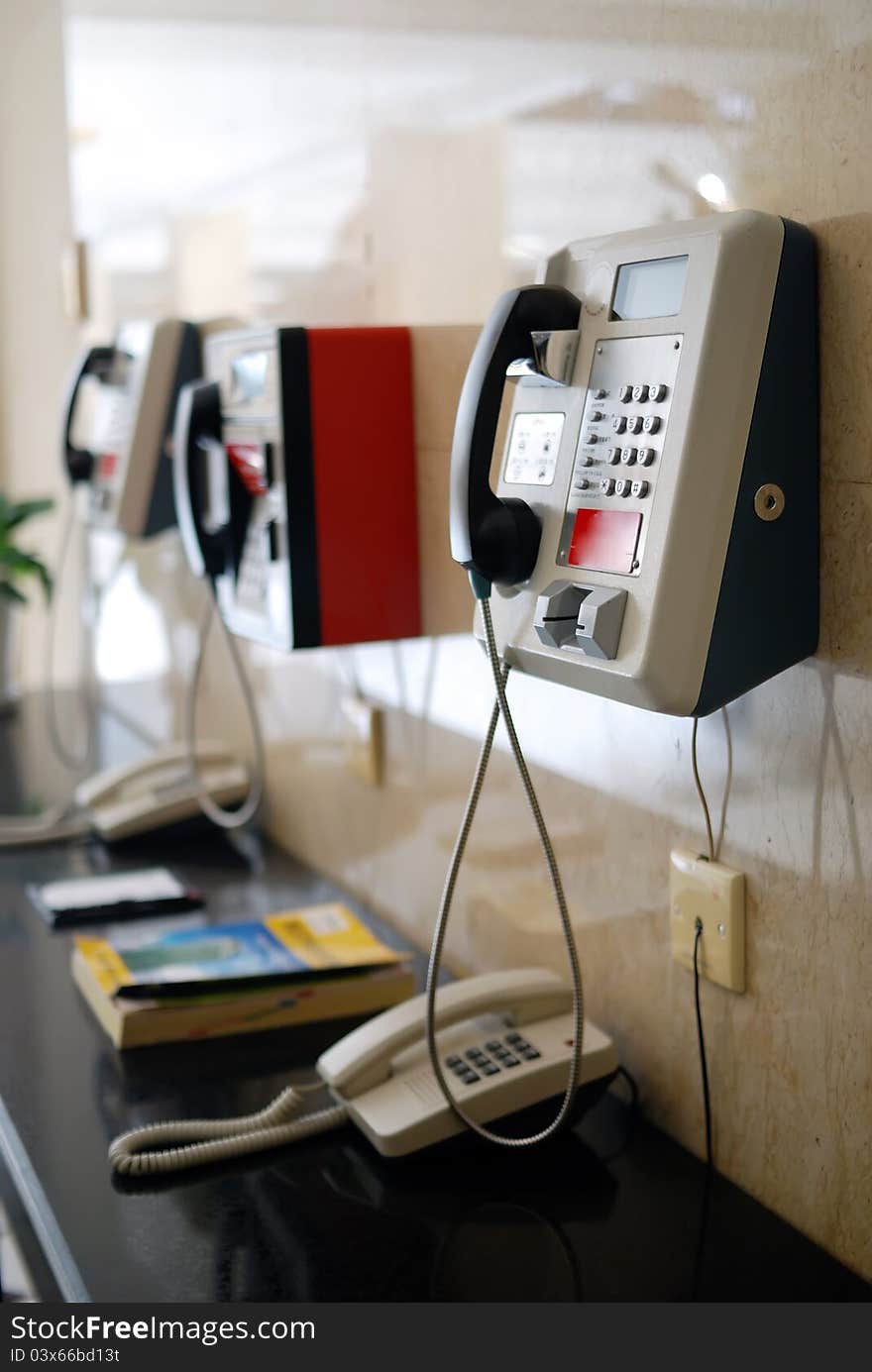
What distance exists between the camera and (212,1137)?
110 centimetres

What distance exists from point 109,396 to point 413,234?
695 mm

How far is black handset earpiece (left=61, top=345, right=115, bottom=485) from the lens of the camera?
6.24ft

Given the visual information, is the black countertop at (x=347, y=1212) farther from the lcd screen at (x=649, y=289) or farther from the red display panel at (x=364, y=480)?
the lcd screen at (x=649, y=289)

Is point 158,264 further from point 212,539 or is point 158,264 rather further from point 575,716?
point 575,716

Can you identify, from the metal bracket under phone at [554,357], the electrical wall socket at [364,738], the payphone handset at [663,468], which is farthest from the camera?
the electrical wall socket at [364,738]

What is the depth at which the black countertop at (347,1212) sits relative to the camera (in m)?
0.92

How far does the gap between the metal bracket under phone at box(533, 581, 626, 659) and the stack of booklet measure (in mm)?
535

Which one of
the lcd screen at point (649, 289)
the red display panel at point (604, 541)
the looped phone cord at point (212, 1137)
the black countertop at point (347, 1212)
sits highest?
the lcd screen at point (649, 289)

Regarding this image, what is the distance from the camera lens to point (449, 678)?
1.40 meters

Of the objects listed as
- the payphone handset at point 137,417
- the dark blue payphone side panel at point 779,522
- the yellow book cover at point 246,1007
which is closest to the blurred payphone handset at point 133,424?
the payphone handset at point 137,417

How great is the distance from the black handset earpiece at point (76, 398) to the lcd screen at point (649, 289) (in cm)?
117

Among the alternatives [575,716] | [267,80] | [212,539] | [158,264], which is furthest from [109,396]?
[575,716]

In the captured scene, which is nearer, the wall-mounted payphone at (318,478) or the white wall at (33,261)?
the wall-mounted payphone at (318,478)

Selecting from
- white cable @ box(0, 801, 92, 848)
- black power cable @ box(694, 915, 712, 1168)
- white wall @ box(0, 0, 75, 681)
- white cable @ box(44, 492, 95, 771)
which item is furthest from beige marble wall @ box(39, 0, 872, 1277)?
white wall @ box(0, 0, 75, 681)
